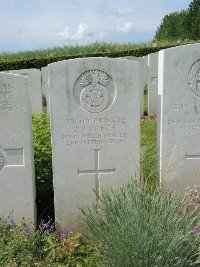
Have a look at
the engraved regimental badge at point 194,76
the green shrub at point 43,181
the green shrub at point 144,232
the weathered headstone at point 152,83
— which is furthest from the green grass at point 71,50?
the green shrub at point 144,232

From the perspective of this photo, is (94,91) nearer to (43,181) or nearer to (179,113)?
(179,113)

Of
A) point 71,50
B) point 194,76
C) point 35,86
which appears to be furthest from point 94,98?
point 71,50

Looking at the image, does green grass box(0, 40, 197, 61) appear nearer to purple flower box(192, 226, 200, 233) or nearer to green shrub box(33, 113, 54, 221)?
green shrub box(33, 113, 54, 221)

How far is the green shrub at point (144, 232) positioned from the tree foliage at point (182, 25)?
30368 millimetres

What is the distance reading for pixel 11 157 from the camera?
3.88 metres

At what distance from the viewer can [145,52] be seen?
18.8 metres

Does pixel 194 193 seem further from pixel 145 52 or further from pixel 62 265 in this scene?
pixel 145 52

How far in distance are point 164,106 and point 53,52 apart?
19.1 meters

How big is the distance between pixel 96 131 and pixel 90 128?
7 cm

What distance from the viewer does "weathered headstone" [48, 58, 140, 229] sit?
3.80m

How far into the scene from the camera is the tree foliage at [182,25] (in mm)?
33594

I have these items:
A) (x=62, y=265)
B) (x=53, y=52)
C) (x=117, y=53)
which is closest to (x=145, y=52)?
(x=117, y=53)

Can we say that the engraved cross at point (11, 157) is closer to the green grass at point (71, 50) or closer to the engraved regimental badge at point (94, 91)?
the engraved regimental badge at point (94, 91)

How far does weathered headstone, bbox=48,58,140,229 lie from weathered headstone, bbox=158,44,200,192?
1.13 ft
